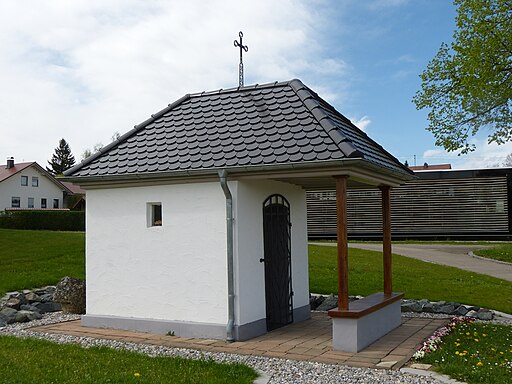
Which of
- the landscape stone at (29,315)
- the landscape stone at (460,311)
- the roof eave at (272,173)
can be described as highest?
the roof eave at (272,173)

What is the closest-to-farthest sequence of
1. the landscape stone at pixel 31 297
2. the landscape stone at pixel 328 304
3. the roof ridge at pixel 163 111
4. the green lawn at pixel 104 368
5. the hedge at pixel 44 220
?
the green lawn at pixel 104 368
the roof ridge at pixel 163 111
the landscape stone at pixel 328 304
the landscape stone at pixel 31 297
the hedge at pixel 44 220

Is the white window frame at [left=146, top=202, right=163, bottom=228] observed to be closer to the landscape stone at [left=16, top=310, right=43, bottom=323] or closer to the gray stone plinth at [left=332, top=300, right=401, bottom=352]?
the landscape stone at [left=16, top=310, right=43, bottom=323]

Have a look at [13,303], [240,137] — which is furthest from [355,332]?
[13,303]

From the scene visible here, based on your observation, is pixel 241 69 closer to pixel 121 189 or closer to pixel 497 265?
pixel 121 189

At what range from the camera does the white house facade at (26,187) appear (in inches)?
2089

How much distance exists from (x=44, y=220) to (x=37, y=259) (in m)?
19.4

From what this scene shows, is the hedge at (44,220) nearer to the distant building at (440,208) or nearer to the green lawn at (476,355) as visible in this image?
the distant building at (440,208)

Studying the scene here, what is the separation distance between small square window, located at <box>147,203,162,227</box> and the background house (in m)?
47.0

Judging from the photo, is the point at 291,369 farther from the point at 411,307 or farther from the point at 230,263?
the point at 411,307

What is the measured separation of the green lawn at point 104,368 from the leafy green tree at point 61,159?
75.6 metres

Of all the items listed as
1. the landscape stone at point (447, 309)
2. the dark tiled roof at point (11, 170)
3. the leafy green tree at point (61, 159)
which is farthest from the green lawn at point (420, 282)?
the leafy green tree at point (61, 159)

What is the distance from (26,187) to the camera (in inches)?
2153

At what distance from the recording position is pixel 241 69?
35.2ft

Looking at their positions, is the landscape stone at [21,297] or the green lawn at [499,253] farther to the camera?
the green lawn at [499,253]
